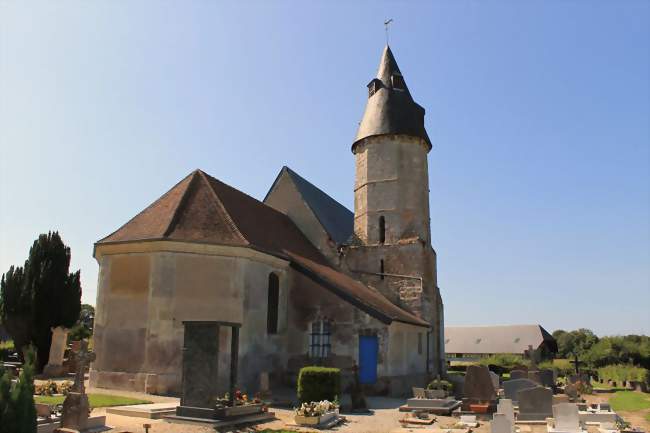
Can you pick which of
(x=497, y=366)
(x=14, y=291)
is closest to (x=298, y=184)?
(x=14, y=291)

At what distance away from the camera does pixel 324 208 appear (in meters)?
29.8

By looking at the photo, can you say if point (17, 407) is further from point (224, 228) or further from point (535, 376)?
point (535, 376)

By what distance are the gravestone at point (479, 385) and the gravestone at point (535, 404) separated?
99cm

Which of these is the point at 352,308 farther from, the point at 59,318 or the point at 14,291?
the point at 14,291

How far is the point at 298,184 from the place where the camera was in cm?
2850

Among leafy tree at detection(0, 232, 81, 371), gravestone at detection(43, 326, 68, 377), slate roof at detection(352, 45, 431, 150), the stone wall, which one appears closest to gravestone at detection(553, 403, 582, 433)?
the stone wall

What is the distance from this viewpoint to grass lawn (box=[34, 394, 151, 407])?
547 inches

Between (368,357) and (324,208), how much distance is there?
10937 millimetres

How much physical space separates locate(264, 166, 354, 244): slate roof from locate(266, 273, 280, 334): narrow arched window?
6259 millimetres

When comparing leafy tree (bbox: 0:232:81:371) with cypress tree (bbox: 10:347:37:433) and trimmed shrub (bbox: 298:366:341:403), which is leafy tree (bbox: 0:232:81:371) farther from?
cypress tree (bbox: 10:347:37:433)

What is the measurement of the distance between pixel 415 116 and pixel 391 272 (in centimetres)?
826

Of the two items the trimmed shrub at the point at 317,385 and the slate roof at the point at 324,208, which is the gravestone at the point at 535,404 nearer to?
the trimmed shrub at the point at 317,385

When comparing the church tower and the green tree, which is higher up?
the church tower

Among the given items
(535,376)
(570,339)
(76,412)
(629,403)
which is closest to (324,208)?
(535,376)
